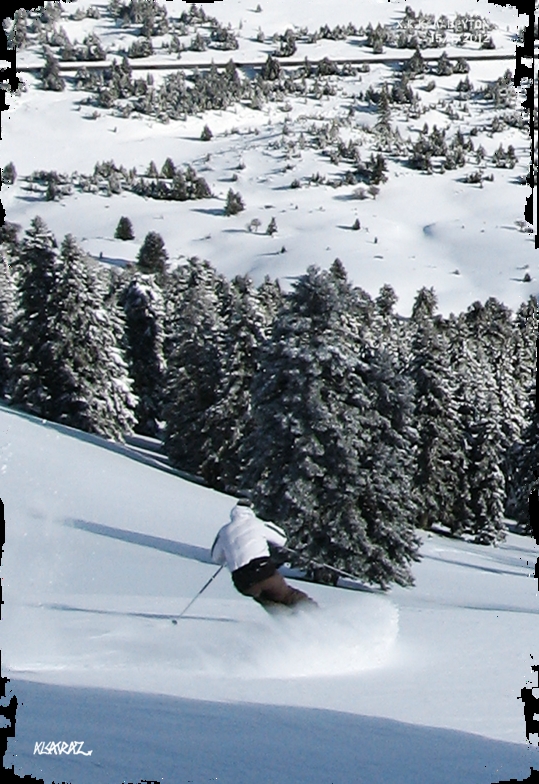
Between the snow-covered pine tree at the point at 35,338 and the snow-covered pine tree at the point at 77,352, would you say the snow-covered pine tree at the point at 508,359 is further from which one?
the snow-covered pine tree at the point at 35,338

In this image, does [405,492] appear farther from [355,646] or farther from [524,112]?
[524,112]

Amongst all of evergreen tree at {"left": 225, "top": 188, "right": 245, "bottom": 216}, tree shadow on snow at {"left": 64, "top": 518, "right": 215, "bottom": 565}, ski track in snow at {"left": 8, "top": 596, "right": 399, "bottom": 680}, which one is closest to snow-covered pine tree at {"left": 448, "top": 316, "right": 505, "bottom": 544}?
tree shadow on snow at {"left": 64, "top": 518, "right": 215, "bottom": 565}

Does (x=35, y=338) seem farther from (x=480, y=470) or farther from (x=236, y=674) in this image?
(x=236, y=674)

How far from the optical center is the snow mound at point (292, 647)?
9.06 metres

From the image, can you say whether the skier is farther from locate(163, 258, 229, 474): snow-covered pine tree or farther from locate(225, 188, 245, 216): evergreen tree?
locate(225, 188, 245, 216): evergreen tree

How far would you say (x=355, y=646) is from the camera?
10.1m

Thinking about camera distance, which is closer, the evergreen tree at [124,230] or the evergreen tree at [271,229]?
the evergreen tree at [124,230]

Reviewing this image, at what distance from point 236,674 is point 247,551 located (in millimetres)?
1228

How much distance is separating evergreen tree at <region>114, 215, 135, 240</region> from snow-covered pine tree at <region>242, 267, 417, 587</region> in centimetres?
12226

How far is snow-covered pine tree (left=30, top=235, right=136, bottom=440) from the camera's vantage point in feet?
107

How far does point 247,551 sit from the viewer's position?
934 centimetres

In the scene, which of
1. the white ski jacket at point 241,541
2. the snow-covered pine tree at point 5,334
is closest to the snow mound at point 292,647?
the white ski jacket at point 241,541

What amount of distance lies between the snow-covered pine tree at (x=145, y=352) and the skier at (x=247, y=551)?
128ft

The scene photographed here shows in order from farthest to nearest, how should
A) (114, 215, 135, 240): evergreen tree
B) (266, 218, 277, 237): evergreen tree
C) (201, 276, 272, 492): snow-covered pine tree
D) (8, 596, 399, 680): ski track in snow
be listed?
(266, 218, 277, 237): evergreen tree, (114, 215, 135, 240): evergreen tree, (201, 276, 272, 492): snow-covered pine tree, (8, 596, 399, 680): ski track in snow
